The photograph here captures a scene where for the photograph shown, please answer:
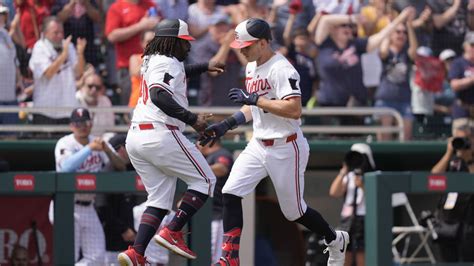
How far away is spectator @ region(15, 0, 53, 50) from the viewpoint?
11664 mm

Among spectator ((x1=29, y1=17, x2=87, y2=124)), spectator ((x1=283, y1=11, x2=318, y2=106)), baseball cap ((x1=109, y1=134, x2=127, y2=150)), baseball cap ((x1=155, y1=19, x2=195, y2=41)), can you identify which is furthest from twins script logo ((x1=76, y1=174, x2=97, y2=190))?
spectator ((x1=283, y1=11, x2=318, y2=106))

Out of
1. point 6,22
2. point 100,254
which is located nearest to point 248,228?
point 100,254

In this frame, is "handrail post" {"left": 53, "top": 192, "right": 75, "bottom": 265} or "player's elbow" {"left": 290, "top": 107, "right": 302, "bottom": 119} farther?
"handrail post" {"left": 53, "top": 192, "right": 75, "bottom": 265}

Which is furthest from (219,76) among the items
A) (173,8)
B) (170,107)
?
(170,107)

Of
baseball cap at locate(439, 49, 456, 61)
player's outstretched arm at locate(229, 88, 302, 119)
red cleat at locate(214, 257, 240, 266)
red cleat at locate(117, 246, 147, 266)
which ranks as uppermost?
baseball cap at locate(439, 49, 456, 61)

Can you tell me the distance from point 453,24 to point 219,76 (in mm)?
3122

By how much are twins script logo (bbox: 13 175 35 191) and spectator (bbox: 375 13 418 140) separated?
15.3 ft

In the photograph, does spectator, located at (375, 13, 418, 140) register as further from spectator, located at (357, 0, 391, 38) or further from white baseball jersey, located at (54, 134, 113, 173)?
white baseball jersey, located at (54, 134, 113, 173)

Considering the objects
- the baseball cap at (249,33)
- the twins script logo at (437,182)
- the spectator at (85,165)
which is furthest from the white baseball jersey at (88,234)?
the twins script logo at (437,182)

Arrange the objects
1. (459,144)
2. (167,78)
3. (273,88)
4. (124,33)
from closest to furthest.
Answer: (167,78), (273,88), (459,144), (124,33)

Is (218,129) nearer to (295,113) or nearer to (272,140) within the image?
(272,140)

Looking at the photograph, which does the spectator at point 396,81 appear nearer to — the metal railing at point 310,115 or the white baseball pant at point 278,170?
the metal railing at point 310,115

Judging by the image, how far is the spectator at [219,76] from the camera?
39.9 feet

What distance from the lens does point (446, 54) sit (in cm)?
1342
